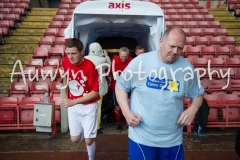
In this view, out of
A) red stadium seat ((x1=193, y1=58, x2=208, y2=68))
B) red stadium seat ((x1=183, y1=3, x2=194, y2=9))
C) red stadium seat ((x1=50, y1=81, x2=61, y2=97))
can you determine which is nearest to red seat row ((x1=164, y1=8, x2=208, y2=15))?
red stadium seat ((x1=183, y1=3, x2=194, y2=9))

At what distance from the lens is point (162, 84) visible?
182cm

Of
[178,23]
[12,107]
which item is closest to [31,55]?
[12,107]

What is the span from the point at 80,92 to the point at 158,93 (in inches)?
52.9

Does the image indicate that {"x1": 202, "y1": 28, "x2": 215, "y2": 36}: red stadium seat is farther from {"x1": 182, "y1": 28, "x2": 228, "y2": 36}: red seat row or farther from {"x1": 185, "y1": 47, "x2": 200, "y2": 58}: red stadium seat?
{"x1": 185, "y1": 47, "x2": 200, "y2": 58}: red stadium seat

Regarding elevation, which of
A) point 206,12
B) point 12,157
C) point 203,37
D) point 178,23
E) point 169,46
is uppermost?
point 206,12

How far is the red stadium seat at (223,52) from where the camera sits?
7.75 meters

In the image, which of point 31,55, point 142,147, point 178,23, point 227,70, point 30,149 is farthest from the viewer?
point 178,23

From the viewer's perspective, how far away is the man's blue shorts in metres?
1.95

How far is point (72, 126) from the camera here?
3.00 meters

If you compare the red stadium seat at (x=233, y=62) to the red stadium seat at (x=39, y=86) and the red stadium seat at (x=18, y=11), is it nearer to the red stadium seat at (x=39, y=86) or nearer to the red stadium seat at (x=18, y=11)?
the red stadium seat at (x=39, y=86)

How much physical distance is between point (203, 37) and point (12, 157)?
7.75m

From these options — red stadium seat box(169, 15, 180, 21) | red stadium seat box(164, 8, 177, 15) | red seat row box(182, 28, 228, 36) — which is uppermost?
red stadium seat box(164, 8, 177, 15)

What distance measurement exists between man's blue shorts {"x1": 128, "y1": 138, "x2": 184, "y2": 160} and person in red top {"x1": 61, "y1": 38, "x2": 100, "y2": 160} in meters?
1.02

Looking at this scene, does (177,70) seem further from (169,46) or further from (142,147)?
(142,147)
